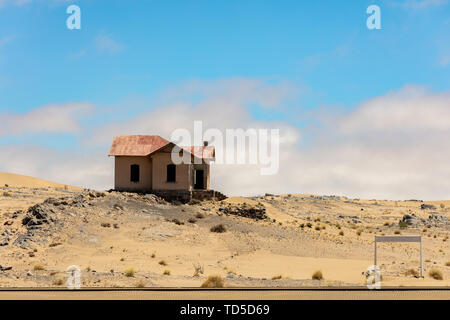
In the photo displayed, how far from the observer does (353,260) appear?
3084cm

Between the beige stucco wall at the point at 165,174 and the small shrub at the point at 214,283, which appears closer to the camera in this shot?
the small shrub at the point at 214,283

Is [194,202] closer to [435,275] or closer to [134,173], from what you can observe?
[134,173]

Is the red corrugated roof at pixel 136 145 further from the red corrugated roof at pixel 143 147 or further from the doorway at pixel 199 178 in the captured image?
the doorway at pixel 199 178

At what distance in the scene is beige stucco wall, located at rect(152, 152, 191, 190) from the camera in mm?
40938

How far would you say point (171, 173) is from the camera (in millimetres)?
41188

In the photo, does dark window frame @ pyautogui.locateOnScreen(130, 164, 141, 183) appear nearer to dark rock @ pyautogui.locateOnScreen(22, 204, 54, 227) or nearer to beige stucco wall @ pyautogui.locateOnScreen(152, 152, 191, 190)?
beige stucco wall @ pyautogui.locateOnScreen(152, 152, 191, 190)

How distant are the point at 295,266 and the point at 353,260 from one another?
14.1 feet

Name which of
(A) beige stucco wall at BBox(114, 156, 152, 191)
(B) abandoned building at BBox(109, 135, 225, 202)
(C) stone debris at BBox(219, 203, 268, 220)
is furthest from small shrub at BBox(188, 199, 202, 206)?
(A) beige stucco wall at BBox(114, 156, 152, 191)

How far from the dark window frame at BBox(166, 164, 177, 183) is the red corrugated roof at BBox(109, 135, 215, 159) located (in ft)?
5.21

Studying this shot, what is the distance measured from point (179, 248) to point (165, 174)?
9.81m

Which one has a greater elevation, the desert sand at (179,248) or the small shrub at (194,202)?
the small shrub at (194,202)

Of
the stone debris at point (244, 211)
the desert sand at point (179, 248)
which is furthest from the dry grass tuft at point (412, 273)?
the stone debris at point (244, 211)

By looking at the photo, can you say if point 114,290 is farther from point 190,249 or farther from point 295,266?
point 190,249

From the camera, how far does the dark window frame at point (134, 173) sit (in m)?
42.0
